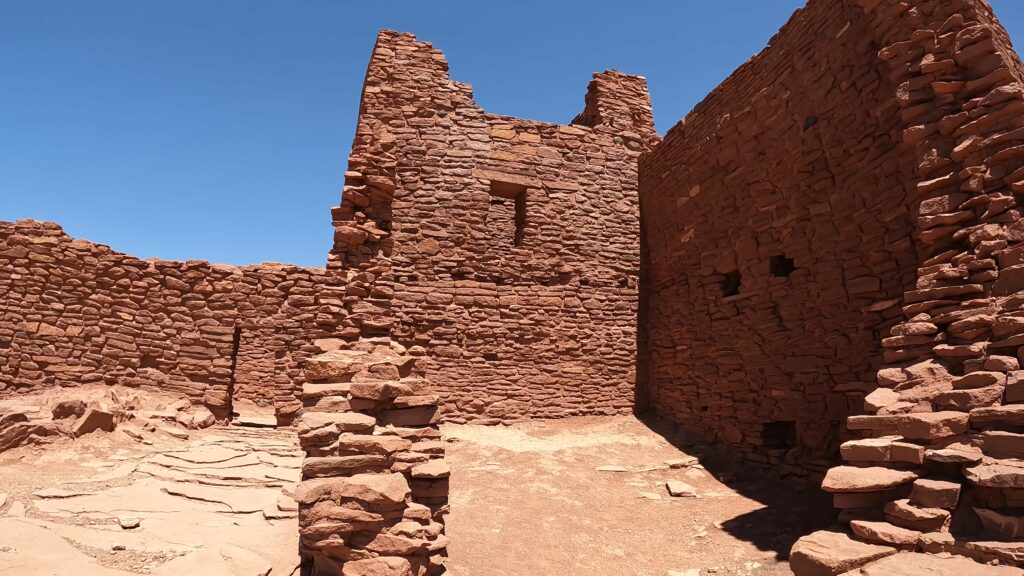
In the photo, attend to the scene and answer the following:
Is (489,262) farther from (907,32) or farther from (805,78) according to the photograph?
(907,32)

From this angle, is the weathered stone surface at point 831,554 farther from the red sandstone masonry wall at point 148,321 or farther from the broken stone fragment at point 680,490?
A: the red sandstone masonry wall at point 148,321

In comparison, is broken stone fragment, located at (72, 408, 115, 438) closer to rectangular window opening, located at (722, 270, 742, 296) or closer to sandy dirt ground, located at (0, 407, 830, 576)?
sandy dirt ground, located at (0, 407, 830, 576)

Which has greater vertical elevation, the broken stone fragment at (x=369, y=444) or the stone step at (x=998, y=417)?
the stone step at (x=998, y=417)

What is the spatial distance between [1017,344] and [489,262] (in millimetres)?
8101

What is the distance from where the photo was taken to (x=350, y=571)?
379cm

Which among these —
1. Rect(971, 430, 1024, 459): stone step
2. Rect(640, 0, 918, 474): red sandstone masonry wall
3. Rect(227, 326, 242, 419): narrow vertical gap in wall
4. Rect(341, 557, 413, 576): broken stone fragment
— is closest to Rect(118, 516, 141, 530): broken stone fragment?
Rect(341, 557, 413, 576): broken stone fragment

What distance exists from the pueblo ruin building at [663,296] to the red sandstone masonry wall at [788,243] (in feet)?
0.14

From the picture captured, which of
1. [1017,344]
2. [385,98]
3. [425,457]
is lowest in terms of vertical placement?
[425,457]

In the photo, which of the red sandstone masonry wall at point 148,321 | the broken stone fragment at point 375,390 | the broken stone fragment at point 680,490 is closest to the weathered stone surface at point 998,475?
the broken stone fragment at point 375,390

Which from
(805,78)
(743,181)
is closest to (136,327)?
(743,181)

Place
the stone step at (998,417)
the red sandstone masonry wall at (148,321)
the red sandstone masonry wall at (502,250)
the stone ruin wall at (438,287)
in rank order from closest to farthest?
the stone step at (998,417), the red sandstone masonry wall at (148,321), the stone ruin wall at (438,287), the red sandstone masonry wall at (502,250)

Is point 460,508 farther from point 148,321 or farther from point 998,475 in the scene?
point 148,321

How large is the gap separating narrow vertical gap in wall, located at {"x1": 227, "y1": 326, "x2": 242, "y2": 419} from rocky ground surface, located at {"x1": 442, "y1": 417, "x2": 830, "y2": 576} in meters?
4.31

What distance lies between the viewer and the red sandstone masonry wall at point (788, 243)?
6.36 meters
